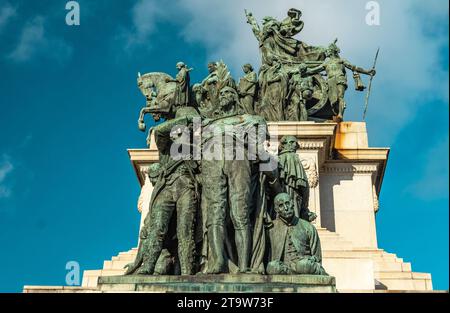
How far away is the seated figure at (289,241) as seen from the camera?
1002 centimetres

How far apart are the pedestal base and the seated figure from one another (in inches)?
15.3

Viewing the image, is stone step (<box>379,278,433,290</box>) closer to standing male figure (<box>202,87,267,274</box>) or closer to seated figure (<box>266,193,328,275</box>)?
seated figure (<box>266,193,328,275</box>)

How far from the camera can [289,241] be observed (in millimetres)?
10383

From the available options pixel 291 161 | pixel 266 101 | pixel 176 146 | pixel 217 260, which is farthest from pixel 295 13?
pixel 217 260

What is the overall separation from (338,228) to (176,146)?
7.87 meters

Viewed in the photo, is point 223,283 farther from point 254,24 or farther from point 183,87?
point 254,24

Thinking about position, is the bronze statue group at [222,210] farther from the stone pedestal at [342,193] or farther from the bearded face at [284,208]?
the stone pedestal at [342,193]

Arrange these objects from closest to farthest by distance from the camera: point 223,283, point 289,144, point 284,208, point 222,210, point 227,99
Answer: point 223,283
point 222,210
point 284,208
point 227,99
point 289,144

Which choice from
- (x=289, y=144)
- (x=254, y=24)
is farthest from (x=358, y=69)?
(x=289, y=144)

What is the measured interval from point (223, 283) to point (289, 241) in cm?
142

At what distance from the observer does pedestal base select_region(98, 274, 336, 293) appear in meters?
9.38

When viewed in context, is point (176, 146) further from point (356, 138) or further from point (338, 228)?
point (356, 138)
